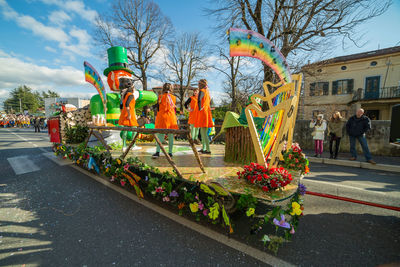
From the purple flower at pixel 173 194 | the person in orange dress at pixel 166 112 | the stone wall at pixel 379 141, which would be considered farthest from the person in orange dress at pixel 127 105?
the stone wall at pixel 379 141

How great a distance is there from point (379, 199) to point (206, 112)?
147 inches

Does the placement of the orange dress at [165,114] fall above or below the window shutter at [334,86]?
below

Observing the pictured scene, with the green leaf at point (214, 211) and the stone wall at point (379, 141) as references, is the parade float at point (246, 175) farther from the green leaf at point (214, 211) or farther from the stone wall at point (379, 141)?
the stone wall at point (379, 141)

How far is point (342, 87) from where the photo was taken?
19500 mm

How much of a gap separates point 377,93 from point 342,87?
290 cm

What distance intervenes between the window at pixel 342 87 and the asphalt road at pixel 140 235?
803 inches

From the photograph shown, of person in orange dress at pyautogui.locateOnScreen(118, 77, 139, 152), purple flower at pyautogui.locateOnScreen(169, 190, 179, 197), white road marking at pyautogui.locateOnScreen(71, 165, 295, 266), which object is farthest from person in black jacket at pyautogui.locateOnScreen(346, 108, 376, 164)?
person in orange dress at pyautogui.locateOnScreen(118, 77, 139, 152)

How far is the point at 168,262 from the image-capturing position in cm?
180

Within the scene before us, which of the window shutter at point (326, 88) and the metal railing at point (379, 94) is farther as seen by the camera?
the window shutter at point (326, 88)

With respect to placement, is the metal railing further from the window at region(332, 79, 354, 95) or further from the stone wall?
the stone wall

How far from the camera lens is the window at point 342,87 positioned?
62.4ft

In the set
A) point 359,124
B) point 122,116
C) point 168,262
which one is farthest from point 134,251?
point 359,124

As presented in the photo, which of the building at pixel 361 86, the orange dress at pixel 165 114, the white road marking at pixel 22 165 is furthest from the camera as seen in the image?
the building at pixel 361 86

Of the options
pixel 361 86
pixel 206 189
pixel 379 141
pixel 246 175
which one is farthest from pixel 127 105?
pixel 361 86
